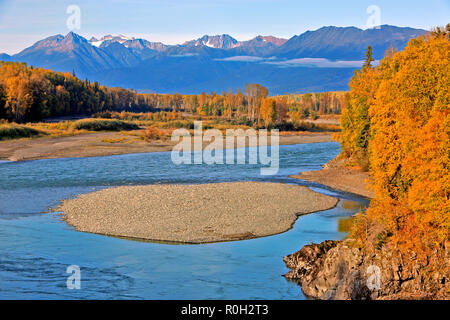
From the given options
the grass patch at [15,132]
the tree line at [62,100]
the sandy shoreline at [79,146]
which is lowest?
the sandy shoreline at [79,146]

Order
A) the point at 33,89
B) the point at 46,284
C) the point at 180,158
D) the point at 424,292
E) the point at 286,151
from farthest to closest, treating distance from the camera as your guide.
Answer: the point at 33,89 → the point at 286,151 → the point at 180,158 → the point at 46,284 → the point at 424,292

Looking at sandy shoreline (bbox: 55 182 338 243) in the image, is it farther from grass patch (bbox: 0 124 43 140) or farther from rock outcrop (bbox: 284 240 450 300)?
grass patch (bbox: 0 124 43 140)

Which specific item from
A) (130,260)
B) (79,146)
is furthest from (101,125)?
(130,260)

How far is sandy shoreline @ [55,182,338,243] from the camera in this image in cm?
2809

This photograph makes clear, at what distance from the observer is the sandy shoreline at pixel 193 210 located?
2809cm

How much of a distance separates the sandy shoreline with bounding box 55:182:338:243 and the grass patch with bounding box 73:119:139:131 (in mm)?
59852

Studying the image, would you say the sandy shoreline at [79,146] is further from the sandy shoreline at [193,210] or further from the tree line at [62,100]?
the sandy shoreline at [193,210]

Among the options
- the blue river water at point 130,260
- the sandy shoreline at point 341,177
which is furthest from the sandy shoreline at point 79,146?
the sandy shoreline at point 341,177

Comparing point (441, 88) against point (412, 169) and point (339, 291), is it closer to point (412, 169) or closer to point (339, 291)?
point (412, 169)

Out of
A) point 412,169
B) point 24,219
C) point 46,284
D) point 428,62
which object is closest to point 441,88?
point 428,62

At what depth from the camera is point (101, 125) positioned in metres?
97.5

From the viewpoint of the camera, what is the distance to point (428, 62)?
2256 cm

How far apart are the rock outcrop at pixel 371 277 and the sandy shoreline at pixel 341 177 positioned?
20.8 metres

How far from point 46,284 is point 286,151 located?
2430 inches
